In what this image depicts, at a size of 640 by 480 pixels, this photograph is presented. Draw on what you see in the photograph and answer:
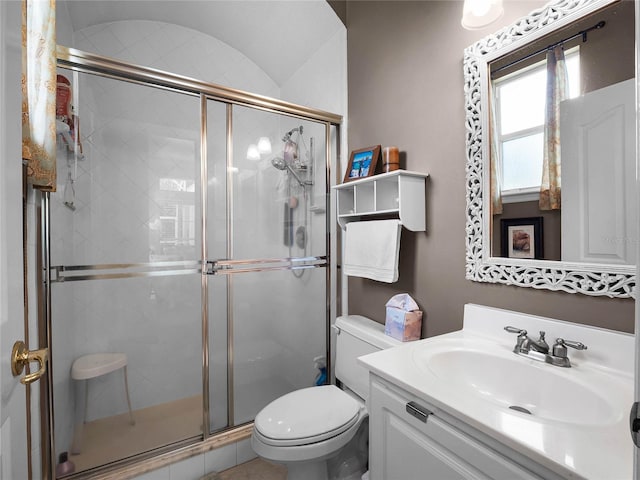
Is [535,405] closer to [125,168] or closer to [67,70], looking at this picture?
[125,168]

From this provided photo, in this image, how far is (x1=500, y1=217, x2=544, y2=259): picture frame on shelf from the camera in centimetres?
106

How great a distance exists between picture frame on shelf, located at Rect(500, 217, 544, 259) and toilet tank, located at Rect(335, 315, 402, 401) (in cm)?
58

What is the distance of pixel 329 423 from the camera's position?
1309 mm

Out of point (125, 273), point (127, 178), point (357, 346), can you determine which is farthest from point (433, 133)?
point (125, 273)

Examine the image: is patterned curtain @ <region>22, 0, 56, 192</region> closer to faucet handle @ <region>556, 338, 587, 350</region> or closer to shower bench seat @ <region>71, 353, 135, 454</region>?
shower bench seat @ <region>71, 353, 135, 454</region>

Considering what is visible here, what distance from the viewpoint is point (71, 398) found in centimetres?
143

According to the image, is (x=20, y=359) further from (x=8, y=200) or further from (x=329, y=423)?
(x=329, y=423)

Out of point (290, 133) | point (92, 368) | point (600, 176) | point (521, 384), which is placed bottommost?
point (92, 368)

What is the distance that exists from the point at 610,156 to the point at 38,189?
190 cm

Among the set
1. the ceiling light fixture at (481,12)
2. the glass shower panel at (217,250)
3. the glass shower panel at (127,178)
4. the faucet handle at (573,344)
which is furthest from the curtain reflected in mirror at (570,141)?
the glass shower panel at (127,178)

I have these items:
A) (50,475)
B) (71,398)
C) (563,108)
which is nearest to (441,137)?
(563,108)

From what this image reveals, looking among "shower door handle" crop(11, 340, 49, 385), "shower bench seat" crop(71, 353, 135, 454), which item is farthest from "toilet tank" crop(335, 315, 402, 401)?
"shower door handle" crop(11, 340, 49, 385)

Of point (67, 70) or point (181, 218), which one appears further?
point (181, 218)

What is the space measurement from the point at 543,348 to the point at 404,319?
0.54 meters
